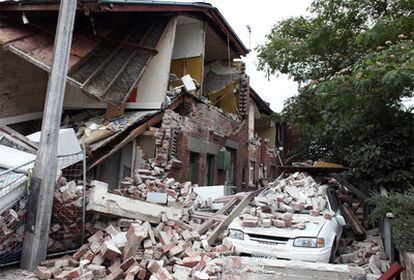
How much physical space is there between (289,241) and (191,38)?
28.8 feet

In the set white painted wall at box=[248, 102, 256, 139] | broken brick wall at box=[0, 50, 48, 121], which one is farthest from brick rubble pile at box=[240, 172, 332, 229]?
white painted wall at box=[248, 102, 256, 139]

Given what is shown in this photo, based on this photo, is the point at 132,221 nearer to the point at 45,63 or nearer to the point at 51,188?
the point at 51,188

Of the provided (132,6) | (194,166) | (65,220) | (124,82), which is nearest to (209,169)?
(194,166)

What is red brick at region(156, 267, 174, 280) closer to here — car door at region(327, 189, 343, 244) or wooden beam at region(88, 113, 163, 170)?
car door at region(327, 189, 343, 244)

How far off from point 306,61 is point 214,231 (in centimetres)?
864

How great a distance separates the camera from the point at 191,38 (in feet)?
42.2

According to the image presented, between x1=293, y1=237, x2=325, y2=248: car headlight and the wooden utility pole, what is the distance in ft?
13.6

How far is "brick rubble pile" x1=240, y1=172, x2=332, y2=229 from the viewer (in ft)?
21.9

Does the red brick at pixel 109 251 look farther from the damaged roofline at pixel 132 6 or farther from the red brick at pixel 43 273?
the damaged roofline at pixel 132 6

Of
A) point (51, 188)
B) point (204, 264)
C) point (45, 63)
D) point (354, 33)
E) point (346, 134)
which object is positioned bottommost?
point (204, 264)

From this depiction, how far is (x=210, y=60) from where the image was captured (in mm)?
16156

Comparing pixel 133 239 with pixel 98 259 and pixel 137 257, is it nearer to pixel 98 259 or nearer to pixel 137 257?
pixel 137 257

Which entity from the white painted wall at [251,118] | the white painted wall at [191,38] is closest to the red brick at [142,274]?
the white painted wall at [191,38]

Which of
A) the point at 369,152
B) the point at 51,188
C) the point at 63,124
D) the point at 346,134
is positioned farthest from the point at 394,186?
the point at 63,124
